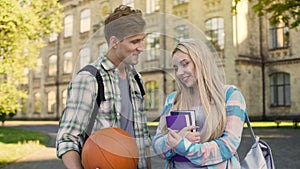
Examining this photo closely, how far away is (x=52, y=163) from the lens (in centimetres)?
932

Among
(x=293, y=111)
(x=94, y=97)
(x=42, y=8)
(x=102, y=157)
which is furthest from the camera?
(x=293, y=111)

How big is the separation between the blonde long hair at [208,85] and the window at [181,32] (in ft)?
0.27

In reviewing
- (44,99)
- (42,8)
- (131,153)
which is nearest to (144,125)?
(131,153)

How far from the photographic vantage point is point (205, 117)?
2408 mm

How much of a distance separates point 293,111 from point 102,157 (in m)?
25.6

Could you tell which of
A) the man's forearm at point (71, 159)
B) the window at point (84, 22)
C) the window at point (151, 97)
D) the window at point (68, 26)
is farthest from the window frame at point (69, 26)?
the man's forearm at point (71, 159)

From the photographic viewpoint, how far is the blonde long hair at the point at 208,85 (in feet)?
7.74

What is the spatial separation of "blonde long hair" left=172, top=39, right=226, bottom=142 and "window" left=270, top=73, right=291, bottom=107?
25.6 m

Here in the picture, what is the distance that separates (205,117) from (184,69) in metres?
0.29

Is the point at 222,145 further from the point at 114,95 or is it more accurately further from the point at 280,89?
the point at 280,89

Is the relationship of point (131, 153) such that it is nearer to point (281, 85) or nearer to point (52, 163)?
point (52, 163)

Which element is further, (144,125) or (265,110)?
(265,110)

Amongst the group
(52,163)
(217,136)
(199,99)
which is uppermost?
(199,99)

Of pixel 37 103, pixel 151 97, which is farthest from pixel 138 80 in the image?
pixel 37 103
